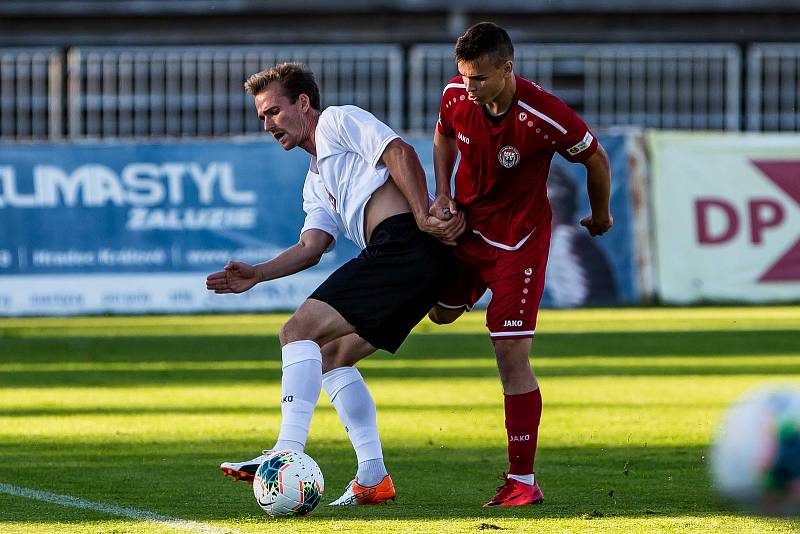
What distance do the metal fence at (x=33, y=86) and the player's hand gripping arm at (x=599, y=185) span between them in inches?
Result: 637

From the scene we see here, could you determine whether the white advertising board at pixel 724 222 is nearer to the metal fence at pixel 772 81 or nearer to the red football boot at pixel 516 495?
the metal fence at pixel 772 81

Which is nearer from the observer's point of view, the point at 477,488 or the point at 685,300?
the point at 477,488

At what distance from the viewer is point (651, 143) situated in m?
20.4

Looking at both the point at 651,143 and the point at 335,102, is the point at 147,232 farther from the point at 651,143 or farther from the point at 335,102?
the point at 651,143

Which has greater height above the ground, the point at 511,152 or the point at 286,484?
the point at 511,152

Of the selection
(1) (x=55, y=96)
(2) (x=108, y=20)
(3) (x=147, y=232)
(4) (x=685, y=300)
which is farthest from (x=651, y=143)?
(2) (x=108, y=20)

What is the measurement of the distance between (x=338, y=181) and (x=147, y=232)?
515 inches

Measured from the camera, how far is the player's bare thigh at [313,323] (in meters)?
6.34

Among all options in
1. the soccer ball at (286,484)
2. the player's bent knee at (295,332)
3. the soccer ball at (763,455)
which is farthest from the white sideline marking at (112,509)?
the soccer ball at (763,455)

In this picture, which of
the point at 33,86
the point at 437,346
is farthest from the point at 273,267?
the point at 33,86

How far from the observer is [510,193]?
266 inches

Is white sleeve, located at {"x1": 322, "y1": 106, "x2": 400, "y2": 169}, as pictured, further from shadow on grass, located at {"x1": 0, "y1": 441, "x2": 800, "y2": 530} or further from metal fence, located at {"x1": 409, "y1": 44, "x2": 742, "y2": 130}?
metal fence, located at {"x1": 409, "y1": 44, "x2": 742, "y2": 130}

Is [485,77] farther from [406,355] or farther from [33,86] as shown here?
[33,86]

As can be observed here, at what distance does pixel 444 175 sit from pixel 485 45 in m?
0.73
